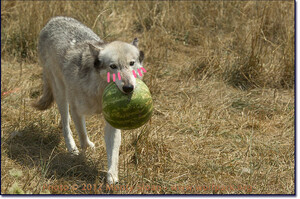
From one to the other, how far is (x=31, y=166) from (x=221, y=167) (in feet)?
6.15

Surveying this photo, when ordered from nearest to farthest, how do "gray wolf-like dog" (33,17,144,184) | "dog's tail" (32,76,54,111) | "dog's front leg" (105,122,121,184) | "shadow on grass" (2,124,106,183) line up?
"gray wolf-like dog" (33,17,144,184)
"dog's front leg" (105,122,121,184)
"shadow on grass" (2,124,106,183)
"dog's tail" (32,76,54,111)

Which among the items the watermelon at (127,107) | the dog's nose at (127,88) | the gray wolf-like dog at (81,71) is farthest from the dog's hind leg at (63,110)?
the dog's nose at (127,88)

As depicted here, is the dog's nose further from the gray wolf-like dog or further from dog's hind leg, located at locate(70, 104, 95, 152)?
dog's hind leg, located at locate(70, 104, 95, 152)

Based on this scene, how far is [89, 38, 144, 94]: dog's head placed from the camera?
11.0ft

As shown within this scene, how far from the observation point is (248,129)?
5023 millimetres

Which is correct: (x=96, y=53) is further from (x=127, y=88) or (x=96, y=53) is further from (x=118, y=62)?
(x=127, y=88)

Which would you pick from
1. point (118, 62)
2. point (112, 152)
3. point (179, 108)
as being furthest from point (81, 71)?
point (179, 108)

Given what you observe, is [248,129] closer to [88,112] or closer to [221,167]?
[221,167]

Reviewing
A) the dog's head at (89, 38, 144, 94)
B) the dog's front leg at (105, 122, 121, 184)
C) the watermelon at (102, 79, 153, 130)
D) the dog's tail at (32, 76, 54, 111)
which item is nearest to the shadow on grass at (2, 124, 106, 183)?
the dog's front leg at (105, 122, 121, 184)

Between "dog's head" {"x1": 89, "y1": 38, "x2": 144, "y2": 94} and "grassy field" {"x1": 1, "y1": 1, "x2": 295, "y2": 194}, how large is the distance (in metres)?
0.88

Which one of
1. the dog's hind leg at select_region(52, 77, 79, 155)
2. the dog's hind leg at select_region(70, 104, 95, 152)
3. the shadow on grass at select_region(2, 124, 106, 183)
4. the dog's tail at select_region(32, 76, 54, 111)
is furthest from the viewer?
the dog's tail at select_region(32, 76, 54, 111)

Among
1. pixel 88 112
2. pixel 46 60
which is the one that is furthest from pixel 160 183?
pixel 46 60

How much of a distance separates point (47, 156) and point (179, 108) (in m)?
1.96

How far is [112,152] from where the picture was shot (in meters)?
3.91
